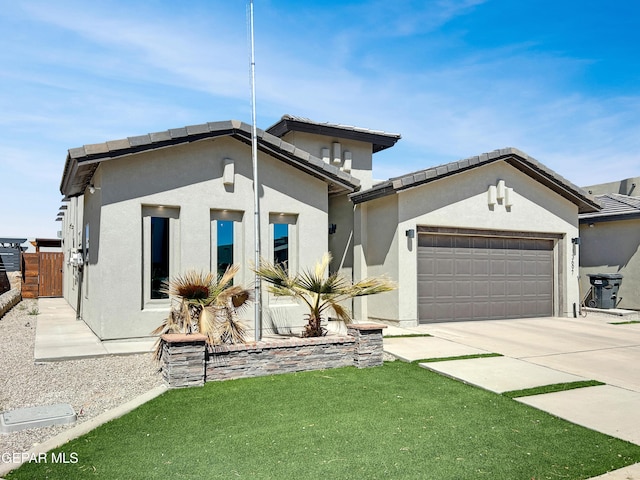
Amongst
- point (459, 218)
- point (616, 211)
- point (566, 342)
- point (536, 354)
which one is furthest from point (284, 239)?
point (616, 211)

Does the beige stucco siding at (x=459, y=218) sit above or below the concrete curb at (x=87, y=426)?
above

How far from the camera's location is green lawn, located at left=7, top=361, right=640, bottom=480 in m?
4.23

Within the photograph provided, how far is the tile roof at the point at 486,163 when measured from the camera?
1249cm

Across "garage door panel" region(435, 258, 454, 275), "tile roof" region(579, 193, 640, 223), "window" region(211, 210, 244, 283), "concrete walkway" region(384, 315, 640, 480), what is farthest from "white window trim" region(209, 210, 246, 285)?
"tile roof" region(579, 193, 640, 223)

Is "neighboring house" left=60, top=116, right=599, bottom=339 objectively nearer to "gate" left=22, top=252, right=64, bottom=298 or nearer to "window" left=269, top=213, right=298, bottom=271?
"window" left=269, top=213, right=298, bottom=271


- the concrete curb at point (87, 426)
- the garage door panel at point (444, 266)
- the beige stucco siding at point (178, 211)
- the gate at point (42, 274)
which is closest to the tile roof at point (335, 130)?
the beige stucco siding at point (178, 211)

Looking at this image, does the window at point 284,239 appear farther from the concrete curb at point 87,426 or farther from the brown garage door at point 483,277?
the concrete curb at point 87,426

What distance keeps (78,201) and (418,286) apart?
10.8 meters

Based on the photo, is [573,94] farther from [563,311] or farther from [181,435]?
[181,435]

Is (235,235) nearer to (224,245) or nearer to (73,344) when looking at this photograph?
(224,245)

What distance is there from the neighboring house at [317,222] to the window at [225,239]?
0.08ft

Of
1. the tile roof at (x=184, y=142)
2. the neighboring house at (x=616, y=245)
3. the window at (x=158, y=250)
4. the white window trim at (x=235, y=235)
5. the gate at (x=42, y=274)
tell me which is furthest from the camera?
the gate at (x=42, y=274)

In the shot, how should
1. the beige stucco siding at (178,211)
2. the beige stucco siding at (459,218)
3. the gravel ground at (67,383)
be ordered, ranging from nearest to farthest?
the gravel ground at (67,383)
the beige stucco siding at (178,211)
the beige stucco siding at (459,218)

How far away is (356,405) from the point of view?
239 inches
